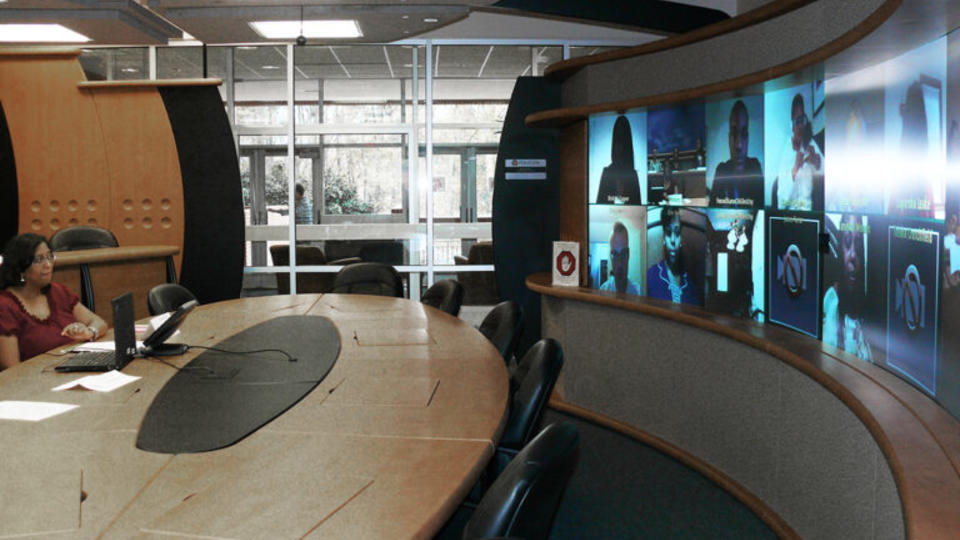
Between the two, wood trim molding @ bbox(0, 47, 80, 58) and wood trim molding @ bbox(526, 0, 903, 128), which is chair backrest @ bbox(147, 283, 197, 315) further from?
wood trim molding @ bbox(0, 47, 80, 58)

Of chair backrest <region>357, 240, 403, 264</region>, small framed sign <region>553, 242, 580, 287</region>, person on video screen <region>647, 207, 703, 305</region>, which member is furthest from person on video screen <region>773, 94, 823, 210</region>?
chair backrest <region>357, 240, 403, 264</region>

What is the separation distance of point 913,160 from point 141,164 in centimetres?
688

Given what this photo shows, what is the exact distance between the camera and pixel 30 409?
2389 mm

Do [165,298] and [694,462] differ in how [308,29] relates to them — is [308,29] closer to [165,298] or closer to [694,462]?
[165,298]

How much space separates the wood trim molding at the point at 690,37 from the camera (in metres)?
3.33

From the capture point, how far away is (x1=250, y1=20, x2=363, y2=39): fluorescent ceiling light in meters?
5.84

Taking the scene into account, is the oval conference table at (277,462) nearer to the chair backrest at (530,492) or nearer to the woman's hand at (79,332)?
the chair backrest at (530,492)

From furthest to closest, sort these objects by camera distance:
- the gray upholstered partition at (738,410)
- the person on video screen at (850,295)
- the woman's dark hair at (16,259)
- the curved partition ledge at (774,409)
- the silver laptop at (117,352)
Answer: the woman's dark hair at (16,259) < the silver laptop at (117,352) < the person on video screen at (850,295) < the gray upholstered partition at (738,410) < the curved partition ledge at (774,409)

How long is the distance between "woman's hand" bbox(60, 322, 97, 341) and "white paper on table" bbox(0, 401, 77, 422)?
1188 mm

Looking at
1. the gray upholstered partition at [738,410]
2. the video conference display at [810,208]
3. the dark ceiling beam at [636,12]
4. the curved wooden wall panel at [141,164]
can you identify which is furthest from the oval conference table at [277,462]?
the dark ceiling beam at [636,12]

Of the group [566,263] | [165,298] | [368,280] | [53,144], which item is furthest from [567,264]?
[53,144]

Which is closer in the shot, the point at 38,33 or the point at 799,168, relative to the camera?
the point at 799,168

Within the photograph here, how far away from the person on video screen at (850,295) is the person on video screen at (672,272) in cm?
126

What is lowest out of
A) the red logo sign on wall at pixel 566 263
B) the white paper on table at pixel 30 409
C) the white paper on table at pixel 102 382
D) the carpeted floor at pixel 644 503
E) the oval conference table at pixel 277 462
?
the carpeted floor at pixel 644 503
